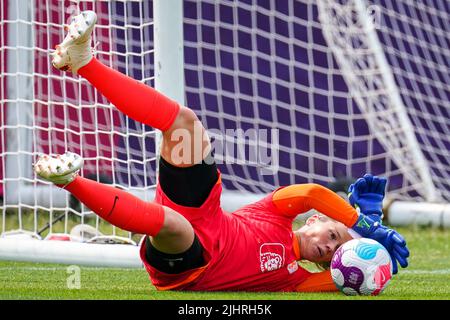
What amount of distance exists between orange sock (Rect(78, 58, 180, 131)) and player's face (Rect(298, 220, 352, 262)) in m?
0.78

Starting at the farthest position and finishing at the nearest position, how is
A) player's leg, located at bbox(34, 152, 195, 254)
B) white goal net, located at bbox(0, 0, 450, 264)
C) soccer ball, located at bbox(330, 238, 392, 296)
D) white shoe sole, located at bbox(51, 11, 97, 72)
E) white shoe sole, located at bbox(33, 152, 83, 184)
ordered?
white goal net, located at bbox(0, 0, 450, 264) < soccer ball, located at bbox(330, 238, 392, 296) < white shoe sole, located at bbox(51, 11, 97, 72) < player's leg, located at bbox(34, 152, 195, 254) < white shoe sole, located at bbox(33, 152, 83, 184)

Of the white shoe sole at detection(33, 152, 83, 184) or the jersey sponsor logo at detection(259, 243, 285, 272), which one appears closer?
the white shoe sole at detection(33, 152, 83, 184)

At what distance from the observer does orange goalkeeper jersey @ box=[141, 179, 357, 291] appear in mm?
4254

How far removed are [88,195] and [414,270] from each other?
7.27 ft

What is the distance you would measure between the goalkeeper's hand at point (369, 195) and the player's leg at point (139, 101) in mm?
694

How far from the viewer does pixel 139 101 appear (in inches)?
162

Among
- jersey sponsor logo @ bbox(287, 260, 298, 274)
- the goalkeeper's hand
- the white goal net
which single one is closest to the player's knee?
jersey sponsor logo @ bbox(287, 260, 298, 274)

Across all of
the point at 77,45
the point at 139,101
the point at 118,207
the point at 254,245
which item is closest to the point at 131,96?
the point at 139,101

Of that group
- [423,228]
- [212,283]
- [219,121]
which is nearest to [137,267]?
[212,283]

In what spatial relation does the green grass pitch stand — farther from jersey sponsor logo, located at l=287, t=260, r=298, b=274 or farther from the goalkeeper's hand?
the goalkeeper's hand

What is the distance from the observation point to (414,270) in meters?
5.54

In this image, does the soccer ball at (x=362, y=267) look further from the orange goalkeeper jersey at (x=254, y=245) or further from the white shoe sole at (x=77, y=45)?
the white shoe sole at (x=77, y=45)

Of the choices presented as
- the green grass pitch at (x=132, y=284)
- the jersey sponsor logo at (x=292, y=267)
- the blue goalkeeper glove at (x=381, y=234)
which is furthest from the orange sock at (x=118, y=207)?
the blue goalkeeper glove at (x=381, y=234)
